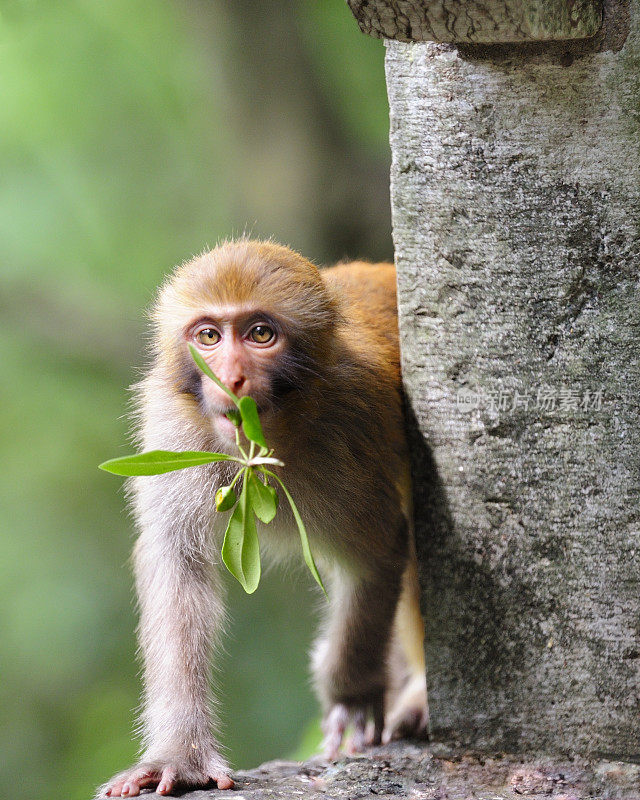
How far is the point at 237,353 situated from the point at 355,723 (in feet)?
6.66

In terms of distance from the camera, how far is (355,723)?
13.1 ft

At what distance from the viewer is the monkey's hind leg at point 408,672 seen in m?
4.02

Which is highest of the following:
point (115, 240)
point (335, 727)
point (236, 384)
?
point (115, 240)

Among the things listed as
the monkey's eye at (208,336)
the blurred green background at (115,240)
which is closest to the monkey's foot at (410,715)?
the monkey's eye at (208,336)

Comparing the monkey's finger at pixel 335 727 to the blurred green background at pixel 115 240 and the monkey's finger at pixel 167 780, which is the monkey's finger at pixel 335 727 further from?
the blurred green background at pixel 115 240

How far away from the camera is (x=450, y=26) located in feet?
8.21

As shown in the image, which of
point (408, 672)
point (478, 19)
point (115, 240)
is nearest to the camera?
point (478, 19)

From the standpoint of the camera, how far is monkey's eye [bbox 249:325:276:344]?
2928mm

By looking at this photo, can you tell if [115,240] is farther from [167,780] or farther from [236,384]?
[167,780]

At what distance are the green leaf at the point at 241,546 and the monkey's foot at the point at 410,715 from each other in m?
1.50

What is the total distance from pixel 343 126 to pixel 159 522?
4.64 metres

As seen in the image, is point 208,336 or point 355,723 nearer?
point 208,336

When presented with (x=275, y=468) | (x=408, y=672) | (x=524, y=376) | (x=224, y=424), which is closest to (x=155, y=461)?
(x=224, y=424)

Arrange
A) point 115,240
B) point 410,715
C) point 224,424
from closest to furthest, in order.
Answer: point 224,424 < point 410,715 < point 115,240
